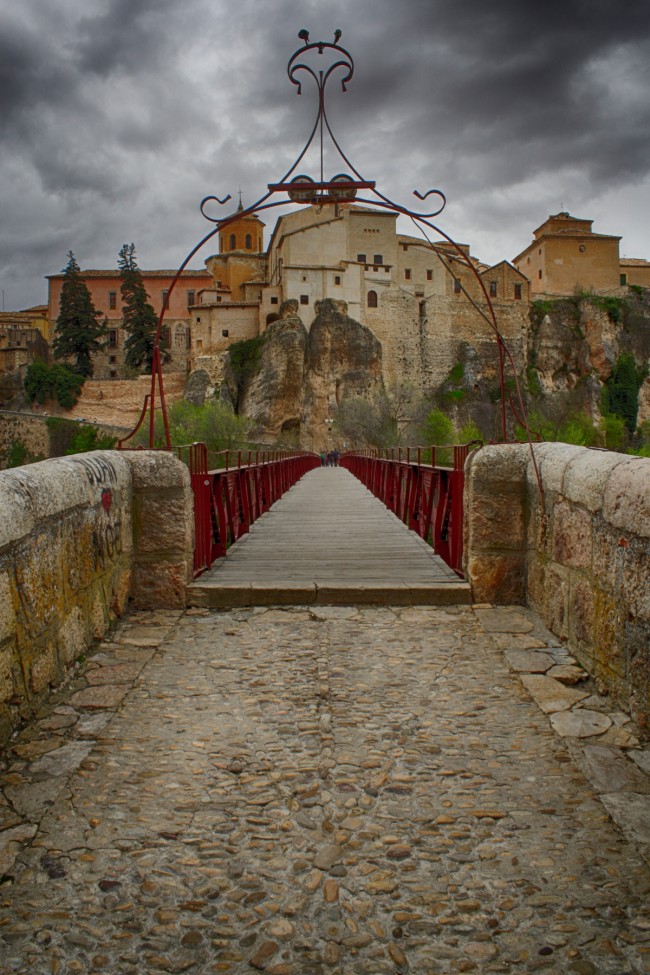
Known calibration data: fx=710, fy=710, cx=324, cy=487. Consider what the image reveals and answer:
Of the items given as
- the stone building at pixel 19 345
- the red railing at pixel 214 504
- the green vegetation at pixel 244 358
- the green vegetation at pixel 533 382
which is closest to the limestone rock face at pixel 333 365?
the green vegetation at pixel 244 358

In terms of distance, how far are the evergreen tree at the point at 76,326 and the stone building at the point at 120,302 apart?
16.9 ft

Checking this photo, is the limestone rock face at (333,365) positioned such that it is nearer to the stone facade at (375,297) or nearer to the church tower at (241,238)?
the stone facade at (375,297)

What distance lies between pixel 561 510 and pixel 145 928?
3.11 m

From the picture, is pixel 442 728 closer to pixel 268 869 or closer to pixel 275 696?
pixel 275 696

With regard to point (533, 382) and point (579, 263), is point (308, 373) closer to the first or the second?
point (533, 382)

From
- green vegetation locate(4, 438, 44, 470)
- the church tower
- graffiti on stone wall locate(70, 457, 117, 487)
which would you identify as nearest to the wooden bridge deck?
graffiti on stone wall locate(70, 457, 117, 487)

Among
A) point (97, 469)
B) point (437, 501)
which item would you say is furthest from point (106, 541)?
point (437, 501)

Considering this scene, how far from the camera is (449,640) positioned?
4.21 m

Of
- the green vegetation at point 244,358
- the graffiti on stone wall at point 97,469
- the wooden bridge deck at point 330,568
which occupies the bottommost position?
the wooden bridge deck at point 330,568

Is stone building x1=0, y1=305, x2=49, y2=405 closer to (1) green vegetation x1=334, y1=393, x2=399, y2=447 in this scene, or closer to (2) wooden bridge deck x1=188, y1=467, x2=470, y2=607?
(1) green vegetation x1=334, y1=393, x2=399, y2=447

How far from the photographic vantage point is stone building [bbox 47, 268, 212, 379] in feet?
192

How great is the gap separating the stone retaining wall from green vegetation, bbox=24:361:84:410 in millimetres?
48218

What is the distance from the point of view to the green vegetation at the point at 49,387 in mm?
49844

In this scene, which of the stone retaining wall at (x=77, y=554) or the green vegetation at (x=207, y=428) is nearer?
the stone retaining wall at (x=77, y=554)
